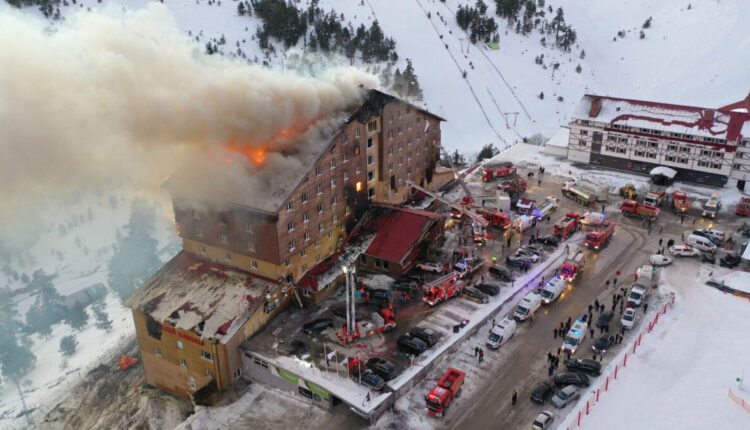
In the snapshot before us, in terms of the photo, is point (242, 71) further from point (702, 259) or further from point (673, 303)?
point (702, 259)

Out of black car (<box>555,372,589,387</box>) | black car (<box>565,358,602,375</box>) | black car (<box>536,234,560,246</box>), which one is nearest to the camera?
black car (<box>555,372,589,387</box>)

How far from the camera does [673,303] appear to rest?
159 feet

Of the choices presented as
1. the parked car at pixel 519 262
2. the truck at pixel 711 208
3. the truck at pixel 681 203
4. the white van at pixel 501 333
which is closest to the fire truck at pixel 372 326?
the white van at pixel 501 333

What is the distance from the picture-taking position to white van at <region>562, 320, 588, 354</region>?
140ft

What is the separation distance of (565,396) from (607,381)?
3790 mm

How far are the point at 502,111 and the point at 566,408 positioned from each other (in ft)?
298

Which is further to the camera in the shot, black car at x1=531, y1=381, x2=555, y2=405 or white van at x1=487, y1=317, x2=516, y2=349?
white van at x1=487, y1=317, x2=516, y2=349

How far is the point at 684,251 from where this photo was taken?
2191 inches

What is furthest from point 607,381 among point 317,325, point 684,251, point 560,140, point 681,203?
point 560,140

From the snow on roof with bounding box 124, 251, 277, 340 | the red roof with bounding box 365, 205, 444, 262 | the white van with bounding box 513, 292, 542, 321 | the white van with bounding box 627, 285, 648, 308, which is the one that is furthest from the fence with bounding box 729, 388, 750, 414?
the snow on roof with bounding box 124, 251, 277, 340

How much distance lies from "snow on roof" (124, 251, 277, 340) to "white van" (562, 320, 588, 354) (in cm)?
2254

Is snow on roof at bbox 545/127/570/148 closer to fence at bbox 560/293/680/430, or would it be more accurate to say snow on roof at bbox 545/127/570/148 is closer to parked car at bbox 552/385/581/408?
fence at bbox 560/293/680/430

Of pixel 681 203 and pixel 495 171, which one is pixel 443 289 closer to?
pixel 495 171

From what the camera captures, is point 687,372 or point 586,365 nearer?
point 687,372
